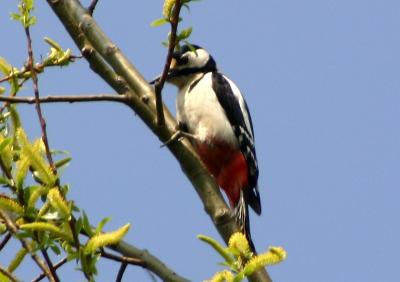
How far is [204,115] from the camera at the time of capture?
16.4 ft

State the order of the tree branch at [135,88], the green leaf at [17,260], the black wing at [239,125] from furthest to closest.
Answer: the black wing at [239,125]
the tree branch at [135,88]
the green leaf at [17,260]

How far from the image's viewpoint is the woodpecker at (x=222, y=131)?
16.3 ft

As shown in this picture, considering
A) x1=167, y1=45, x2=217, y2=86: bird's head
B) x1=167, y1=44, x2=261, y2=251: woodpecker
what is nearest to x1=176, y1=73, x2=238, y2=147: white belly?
x1=167, y1=44, x2=261, y2=251: woodpecker

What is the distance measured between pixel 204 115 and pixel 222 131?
0.54 ft

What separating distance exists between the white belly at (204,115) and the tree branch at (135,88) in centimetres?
116

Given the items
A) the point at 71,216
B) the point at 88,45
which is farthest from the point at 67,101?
the point at 71,216

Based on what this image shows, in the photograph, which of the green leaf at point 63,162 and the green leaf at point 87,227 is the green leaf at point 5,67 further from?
the green leaf at point 87,227

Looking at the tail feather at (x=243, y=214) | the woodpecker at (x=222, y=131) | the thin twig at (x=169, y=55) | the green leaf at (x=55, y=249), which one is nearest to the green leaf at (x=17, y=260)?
the green leaf at (x=55, y=249)

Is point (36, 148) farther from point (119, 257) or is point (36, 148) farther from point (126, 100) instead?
point (126, 100)

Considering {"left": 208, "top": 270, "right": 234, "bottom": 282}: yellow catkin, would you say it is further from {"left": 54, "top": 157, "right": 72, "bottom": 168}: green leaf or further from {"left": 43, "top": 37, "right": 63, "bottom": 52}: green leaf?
{"left": 43, "top": 37, "right": 63, "bottom": 52}: green leaf

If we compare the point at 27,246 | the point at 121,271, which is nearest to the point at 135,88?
the point at 121,271

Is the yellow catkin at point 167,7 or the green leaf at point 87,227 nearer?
the green leaf at point 87,227

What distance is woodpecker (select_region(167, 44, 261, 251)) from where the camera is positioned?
4957 mm

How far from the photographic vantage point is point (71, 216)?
212 centimetres
